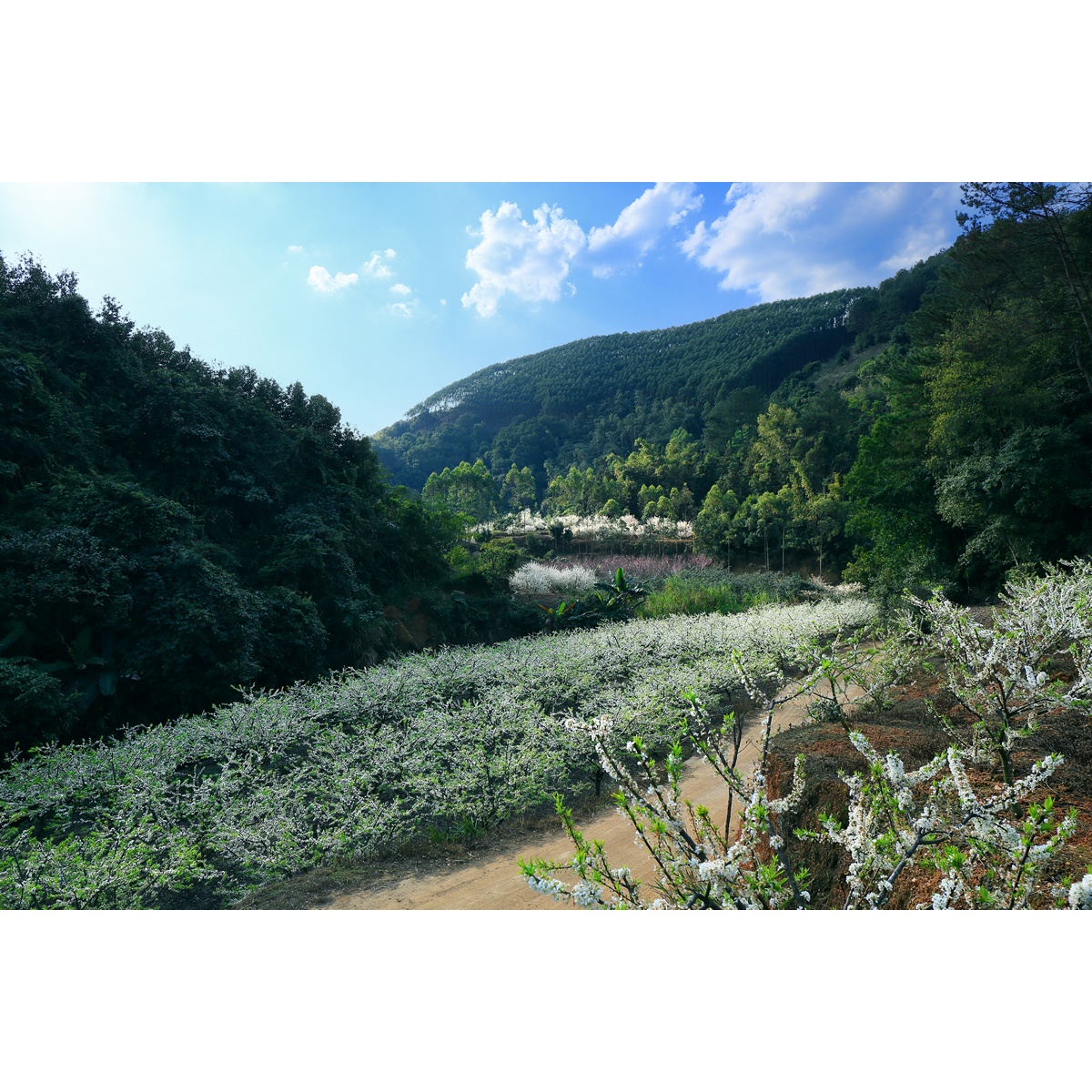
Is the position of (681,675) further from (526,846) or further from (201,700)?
(201,700)

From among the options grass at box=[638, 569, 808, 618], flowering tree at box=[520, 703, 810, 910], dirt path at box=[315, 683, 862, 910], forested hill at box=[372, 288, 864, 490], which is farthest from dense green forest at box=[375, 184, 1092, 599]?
flowering tree at box=[520, 703, 810, 910]

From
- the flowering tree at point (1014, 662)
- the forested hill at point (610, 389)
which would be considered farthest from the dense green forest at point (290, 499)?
the forested hill at point (610, 389)

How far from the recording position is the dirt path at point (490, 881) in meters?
3.16

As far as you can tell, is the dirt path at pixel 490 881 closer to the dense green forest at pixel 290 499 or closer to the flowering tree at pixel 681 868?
the flowering tree at pixel 681 868

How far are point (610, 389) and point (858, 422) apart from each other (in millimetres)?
36436

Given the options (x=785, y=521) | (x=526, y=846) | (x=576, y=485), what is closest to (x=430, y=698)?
(x=526, y=846)

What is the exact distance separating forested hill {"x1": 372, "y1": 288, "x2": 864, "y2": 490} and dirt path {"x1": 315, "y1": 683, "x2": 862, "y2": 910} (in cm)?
4477

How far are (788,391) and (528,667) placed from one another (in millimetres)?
43047

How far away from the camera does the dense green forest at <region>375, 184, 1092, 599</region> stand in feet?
30.9

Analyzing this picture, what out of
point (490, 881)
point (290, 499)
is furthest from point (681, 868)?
point (290, 499)

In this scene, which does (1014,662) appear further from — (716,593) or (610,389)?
(610,389)

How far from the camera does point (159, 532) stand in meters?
6.96

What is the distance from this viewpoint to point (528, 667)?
6809 millimetres

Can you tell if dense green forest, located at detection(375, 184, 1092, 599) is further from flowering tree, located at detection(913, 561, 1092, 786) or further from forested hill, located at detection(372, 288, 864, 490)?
flowering tree, located at detection(913, 561, 1092, 786)
